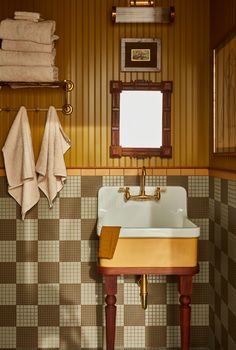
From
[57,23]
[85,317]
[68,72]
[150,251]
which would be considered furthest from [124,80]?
[85,317]

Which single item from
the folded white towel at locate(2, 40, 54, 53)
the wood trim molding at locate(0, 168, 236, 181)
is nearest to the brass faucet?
the wood trim molding at locate(0, 168, 236, 181)

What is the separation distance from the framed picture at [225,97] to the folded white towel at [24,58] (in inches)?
41.9

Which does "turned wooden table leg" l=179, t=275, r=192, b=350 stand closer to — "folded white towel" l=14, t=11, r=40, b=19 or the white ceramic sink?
the white ceramic sink

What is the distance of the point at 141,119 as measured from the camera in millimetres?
3258

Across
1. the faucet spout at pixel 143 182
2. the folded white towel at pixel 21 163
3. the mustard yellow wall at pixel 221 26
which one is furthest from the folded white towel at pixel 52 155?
the mustard yellow wall at pixel 221 26

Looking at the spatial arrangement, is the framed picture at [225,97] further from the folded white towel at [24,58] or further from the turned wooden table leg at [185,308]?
the folded white towel at [24,58]

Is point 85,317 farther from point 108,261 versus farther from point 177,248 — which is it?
point 177,248

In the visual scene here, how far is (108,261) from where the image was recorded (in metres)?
2.73

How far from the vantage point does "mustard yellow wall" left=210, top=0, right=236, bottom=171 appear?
273 cm

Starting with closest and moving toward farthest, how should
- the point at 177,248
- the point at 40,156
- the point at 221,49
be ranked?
the point at 177,248 < the point at 221,49 < the point at 40,156

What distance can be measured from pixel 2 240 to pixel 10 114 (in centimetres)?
84

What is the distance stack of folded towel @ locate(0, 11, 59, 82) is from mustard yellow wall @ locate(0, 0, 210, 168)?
0.17 metres

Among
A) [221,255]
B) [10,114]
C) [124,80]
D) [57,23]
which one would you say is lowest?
[221,255]

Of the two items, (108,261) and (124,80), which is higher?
(124,80)
